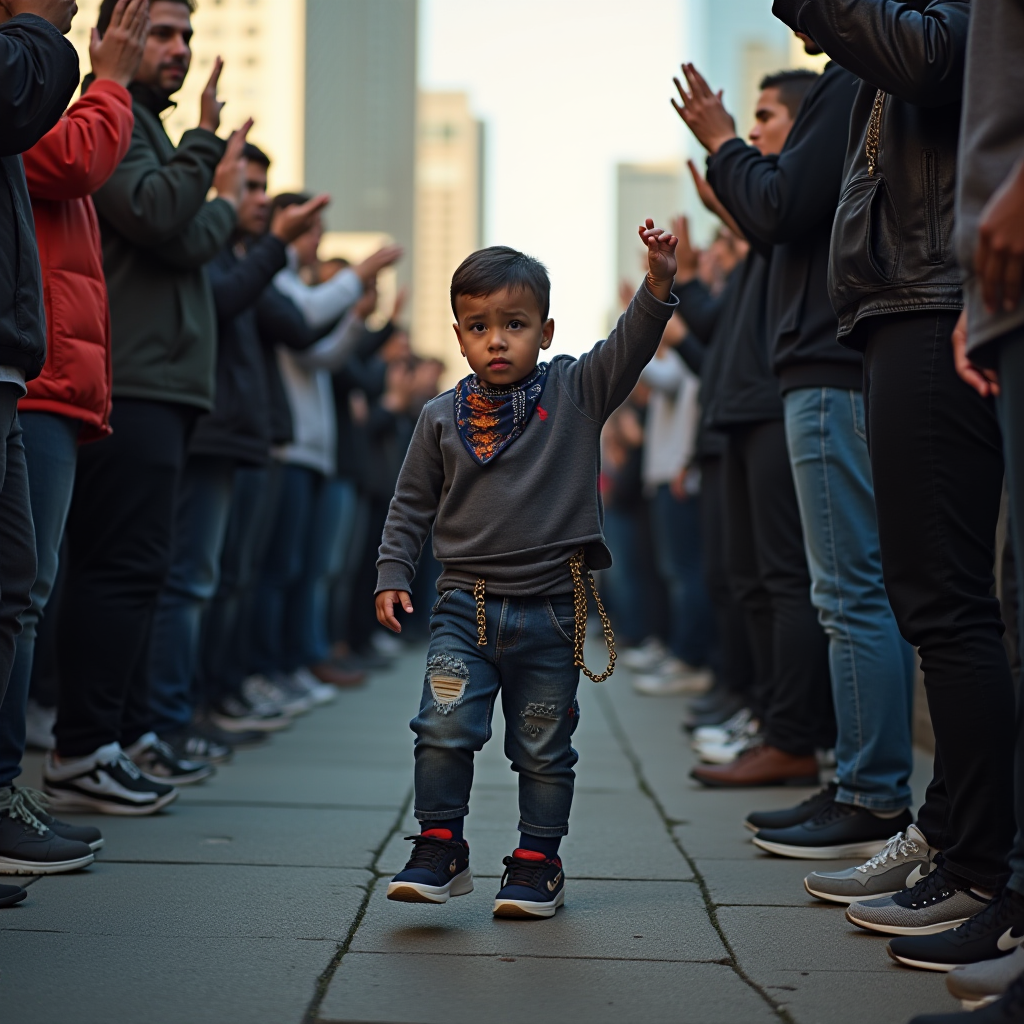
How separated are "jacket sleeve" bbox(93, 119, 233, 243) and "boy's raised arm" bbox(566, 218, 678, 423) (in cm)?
152

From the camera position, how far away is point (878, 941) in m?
2.56

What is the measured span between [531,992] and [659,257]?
141 centimetres

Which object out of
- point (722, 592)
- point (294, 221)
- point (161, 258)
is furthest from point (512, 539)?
point (722, 592)

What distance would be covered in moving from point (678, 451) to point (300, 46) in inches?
4446

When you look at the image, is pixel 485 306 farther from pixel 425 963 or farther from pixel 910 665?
pixel 910 665

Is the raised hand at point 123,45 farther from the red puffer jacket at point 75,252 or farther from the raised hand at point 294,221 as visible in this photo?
the raised hand at point 294,221

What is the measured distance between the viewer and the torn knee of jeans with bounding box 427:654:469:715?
2.78 meters

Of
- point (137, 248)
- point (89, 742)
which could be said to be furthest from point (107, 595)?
point (137, 248)

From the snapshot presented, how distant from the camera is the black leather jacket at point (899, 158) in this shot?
2.55m

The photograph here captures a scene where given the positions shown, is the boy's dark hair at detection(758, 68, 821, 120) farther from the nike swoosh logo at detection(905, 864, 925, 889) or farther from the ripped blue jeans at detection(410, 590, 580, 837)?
the nike swoosh logo at detection(905, 864, 925, 889)

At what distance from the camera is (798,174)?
3527mm

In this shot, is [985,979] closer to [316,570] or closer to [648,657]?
[316,570]

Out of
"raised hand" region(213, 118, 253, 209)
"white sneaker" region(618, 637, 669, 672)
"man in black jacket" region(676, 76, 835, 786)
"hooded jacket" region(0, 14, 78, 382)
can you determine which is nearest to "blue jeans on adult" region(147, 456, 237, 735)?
"raised hand" region(213, 118, 253, 209)

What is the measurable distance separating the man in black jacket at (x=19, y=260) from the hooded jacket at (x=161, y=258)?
1.07 meters
